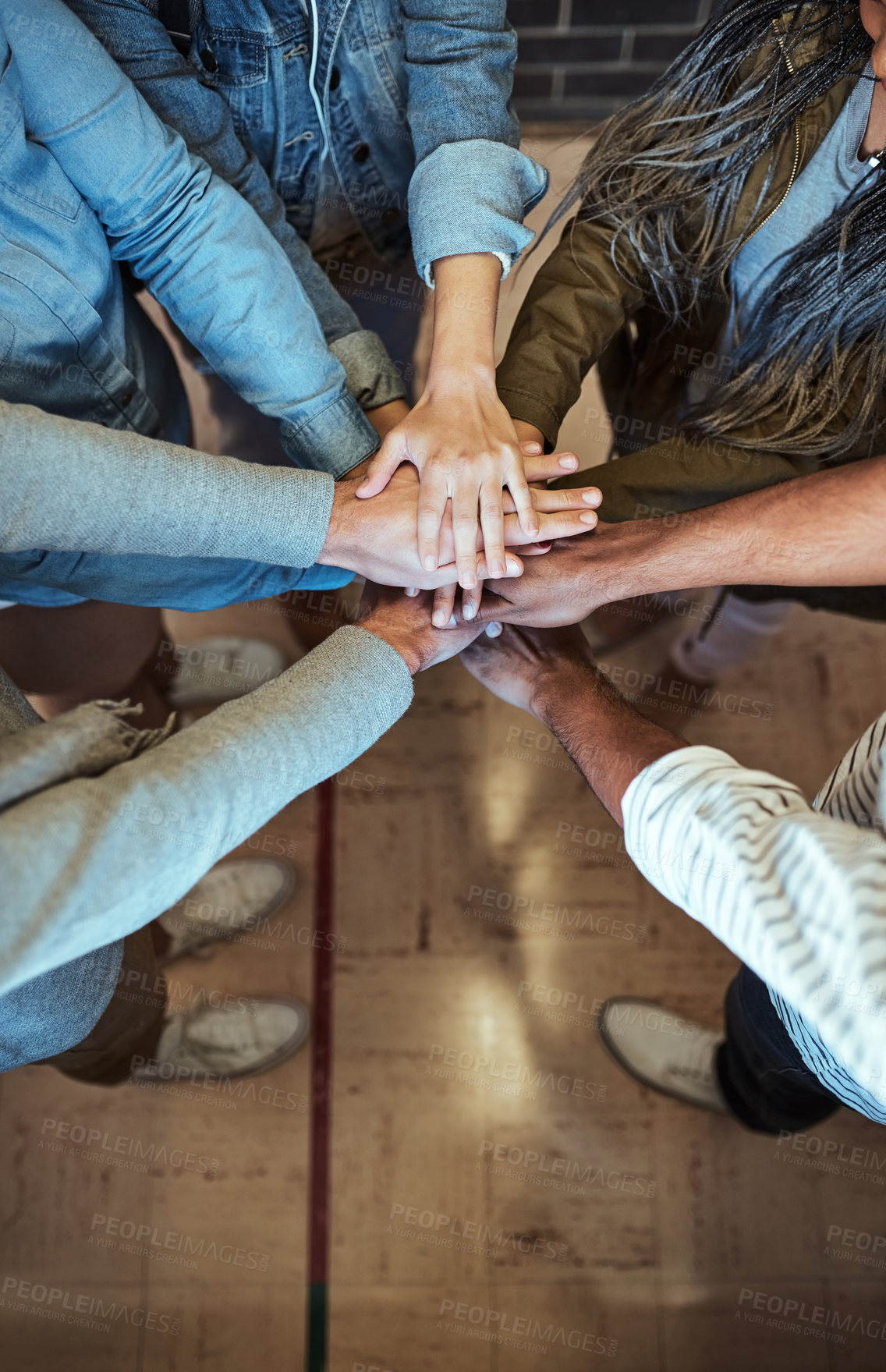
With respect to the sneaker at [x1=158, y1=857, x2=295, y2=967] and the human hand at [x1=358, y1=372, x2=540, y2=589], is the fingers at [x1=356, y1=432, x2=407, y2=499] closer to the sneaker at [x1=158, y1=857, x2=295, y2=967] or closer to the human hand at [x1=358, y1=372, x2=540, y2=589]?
the human hand at [x1=358, y1=372, x2=540, y2=589]

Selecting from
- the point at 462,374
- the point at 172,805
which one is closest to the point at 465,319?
the point at 462,374

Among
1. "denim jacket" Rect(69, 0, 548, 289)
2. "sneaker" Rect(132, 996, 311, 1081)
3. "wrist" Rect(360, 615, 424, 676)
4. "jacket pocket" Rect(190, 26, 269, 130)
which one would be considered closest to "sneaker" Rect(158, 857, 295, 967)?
"sneaker" Rect(132, 996, 311, 1081)

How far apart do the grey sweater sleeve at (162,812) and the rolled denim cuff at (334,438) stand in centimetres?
33

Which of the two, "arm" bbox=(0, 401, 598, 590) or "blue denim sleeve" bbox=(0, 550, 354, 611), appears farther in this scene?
"blue denim sleeve" bbox=(0, 550, 354, 611)

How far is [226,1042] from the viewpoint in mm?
1765

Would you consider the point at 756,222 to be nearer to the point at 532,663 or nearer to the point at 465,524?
the point at 465,524

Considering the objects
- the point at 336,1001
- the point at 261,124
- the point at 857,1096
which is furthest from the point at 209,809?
the point at 336,1001

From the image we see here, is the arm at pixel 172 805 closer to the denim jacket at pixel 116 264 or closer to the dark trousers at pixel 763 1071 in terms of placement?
the denim jacket at pixel 116 264

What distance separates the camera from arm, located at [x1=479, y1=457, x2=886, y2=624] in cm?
115

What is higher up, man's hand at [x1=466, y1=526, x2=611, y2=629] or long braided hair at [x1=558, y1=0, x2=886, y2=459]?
long braided hair at [x1=558, y1=0, x2=886, y2=459]

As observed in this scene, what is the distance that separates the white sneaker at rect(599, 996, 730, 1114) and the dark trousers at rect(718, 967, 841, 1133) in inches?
2.2

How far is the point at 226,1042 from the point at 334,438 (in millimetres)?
1220

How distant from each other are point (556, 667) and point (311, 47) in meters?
0.90

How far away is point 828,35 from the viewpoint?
1.09m
